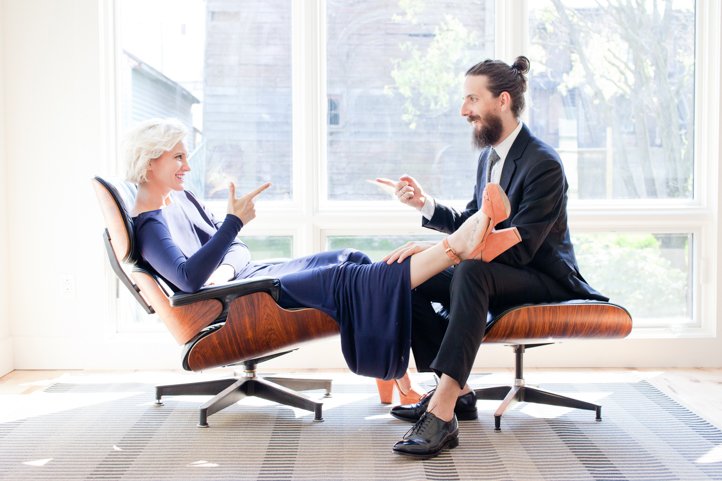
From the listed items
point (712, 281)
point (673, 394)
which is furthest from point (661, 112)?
point (673, 394)

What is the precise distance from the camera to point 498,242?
272 centimetres

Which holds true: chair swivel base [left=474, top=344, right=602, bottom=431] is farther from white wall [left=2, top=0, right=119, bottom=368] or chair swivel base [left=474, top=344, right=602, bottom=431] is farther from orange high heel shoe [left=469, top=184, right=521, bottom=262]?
white wall [left=2, top=0, right=119, bottom=368]

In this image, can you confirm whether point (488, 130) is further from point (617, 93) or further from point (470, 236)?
point (617, 93)

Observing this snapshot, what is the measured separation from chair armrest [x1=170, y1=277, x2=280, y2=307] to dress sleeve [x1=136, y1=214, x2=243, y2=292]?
0.03 meters

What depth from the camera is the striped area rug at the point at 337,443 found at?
242cm

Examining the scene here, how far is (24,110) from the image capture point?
3.87m

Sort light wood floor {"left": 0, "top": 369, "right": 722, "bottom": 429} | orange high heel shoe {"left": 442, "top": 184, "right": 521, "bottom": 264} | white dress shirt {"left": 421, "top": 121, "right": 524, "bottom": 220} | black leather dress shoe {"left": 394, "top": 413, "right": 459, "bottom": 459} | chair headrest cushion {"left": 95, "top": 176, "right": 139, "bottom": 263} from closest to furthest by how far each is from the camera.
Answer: black leather dress shoe {"left": 394, "top": 413, "right": 459, "bottom": 459}
orange high heel shoe {"left": 442, "top": 184, "right": 521, "bottom": 264}
chair headrest cushion {"left": 95, "top": 176, "right": 139, "bottom": 263}
white dress shirt {"left": 421, "top": 121, "right": 524, "bottom": 220}
light wood floor {"left": 0, "top": 369, "right": 722, "bottom": 429}

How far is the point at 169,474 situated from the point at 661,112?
3036mm

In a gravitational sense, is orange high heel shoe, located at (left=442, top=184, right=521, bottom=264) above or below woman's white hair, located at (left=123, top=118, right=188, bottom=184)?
below

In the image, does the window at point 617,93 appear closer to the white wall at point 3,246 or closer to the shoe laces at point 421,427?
the shoe laces at point 421,427

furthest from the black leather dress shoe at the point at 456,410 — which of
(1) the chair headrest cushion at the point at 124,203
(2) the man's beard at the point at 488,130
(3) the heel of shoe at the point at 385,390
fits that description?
(1) the chair headrest cushion at the point at 124,203

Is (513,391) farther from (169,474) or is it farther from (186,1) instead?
(186,1)

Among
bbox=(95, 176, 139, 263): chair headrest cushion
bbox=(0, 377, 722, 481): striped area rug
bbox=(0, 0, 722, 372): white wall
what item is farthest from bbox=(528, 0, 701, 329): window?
bbox=(95, 176, 139, 263): chair headrest cushion

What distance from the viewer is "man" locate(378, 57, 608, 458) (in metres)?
2.60
